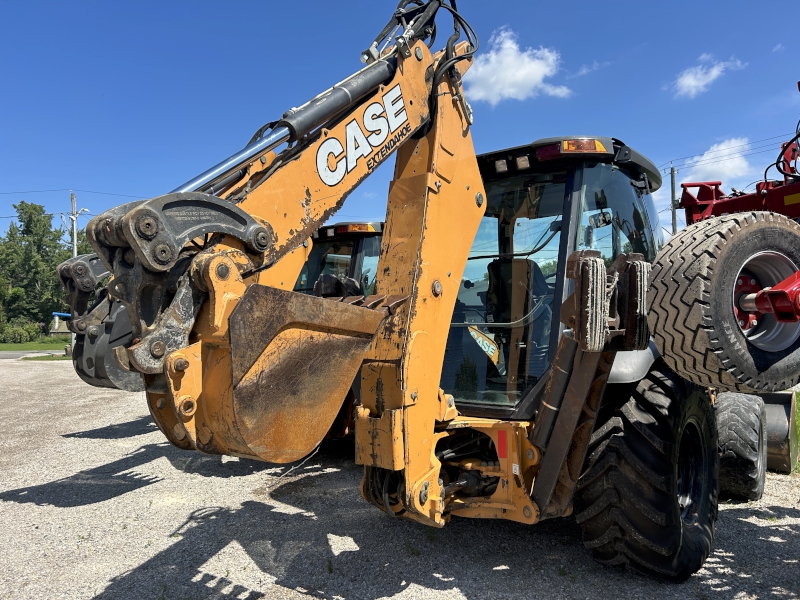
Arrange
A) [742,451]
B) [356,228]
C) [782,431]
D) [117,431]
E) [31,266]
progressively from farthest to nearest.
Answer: [31,266] < [117,431] < [356,228] < [782,431] < [742,451]

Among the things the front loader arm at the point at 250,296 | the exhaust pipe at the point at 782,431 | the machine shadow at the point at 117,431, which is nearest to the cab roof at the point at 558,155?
the front loader arm at the point at 250,296

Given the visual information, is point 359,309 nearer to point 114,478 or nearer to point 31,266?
point 114,478

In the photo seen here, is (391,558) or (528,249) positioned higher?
(528,249)

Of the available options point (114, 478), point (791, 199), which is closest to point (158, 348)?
point (791, 199)

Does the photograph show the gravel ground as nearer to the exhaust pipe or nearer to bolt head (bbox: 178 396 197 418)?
the exhaust pipe

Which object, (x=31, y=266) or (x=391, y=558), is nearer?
(x=391, y=558)

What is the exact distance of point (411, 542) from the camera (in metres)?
3.71

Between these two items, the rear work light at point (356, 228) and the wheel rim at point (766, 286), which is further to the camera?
the rear work light at point (356, 228)

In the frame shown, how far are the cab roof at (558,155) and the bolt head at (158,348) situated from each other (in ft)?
7.85

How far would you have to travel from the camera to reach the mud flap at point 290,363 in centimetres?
198

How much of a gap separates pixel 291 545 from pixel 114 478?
3.01 meters

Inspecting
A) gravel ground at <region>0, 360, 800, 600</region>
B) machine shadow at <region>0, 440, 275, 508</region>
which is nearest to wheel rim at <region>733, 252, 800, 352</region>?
gravel ground at <region>0, 360, 800, 600</region>

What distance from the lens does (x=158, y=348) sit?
192 centimetres

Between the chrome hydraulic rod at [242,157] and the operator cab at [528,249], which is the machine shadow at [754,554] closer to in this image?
the operator cab at [528,249]
